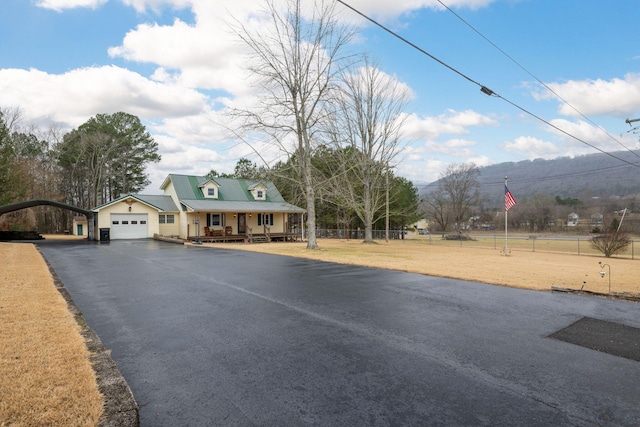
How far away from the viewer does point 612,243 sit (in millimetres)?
20812

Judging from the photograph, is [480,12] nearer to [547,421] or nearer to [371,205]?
[547,421]

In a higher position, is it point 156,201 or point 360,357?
point 156,201

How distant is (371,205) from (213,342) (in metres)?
26.9

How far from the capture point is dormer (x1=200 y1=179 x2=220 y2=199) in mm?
31344

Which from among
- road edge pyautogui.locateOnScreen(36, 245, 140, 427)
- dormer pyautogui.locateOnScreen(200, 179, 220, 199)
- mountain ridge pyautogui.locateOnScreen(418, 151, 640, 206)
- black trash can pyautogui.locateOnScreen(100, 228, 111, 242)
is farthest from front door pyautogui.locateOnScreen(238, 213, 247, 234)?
mountain ridge pyautogui.locateOnScreen(418, 151, 640, 206)

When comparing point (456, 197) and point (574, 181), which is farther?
point (574, 181)

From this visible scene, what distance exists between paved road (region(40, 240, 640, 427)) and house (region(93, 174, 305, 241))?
70.0 feet

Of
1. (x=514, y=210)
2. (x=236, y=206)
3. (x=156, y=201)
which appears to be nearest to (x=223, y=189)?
(x=236, y=206)

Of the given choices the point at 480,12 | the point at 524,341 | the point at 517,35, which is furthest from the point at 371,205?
the point at 524,341

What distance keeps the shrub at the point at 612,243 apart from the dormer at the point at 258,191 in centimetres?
2574

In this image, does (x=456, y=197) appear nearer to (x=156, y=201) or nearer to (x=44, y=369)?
(x=156, y=201)

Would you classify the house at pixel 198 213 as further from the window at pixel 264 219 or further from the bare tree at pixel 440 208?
the bare tree at pixel 440 208

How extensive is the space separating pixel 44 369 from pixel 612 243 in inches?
1042

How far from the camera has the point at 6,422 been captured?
105 inches
